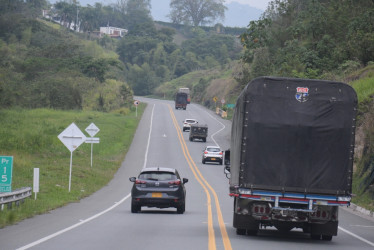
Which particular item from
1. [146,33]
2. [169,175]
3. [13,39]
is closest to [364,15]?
[169,175]

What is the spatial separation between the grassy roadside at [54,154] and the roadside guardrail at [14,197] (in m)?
0.22

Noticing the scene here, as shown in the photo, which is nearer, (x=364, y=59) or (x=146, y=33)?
(x=364, y=59)

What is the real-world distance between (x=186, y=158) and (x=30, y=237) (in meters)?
46.4

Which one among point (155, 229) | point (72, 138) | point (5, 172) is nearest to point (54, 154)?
point (72, 138)

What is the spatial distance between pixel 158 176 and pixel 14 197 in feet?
15.9

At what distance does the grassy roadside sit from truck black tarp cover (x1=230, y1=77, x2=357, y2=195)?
6746mm

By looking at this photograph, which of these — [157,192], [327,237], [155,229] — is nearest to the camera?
[327,237]

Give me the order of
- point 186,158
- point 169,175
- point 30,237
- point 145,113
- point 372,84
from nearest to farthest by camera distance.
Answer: point 30,237
point 169,175
point 372,84
point 186,158
point 145,113

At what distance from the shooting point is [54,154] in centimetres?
5112

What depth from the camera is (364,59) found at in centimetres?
6312

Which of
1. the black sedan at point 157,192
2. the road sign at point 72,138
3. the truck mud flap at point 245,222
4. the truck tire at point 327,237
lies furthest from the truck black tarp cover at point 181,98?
the truck mud flap at point 245,222

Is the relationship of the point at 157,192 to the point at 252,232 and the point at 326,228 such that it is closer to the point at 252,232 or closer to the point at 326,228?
the point at 252,232

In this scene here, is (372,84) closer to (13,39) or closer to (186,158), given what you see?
(186,158)

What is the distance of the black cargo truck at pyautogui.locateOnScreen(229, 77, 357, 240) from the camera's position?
615 inches
